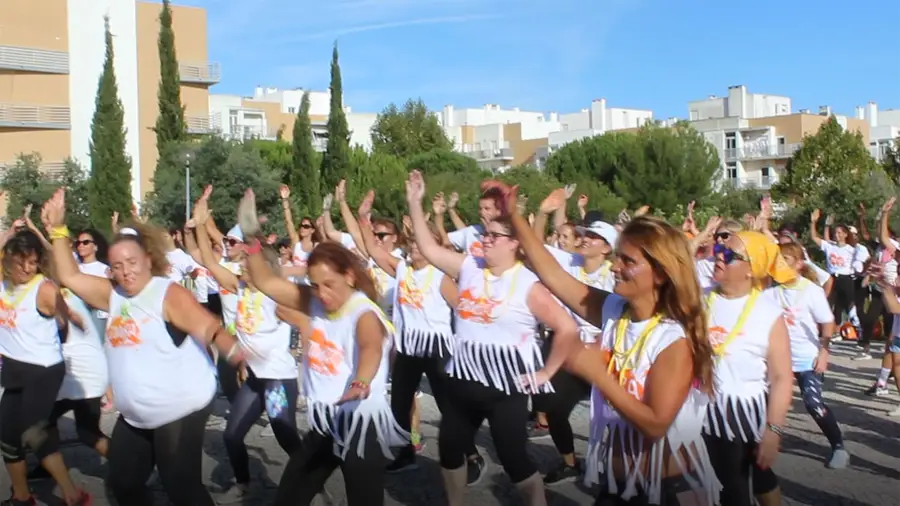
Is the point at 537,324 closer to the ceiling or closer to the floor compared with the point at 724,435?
closer to the ceiling

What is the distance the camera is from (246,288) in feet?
23.0

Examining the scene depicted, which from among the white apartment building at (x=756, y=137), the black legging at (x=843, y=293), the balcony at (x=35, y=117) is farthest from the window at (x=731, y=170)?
the black legging at (x=843, y=293)

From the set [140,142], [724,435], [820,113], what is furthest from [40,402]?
[820,113]

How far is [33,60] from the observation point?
149 ft

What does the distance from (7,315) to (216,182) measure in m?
33.1

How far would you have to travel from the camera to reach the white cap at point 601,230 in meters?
8.60

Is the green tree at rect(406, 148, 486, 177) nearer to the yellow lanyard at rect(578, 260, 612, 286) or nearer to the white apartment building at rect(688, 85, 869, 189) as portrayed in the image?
the white apartment building at rect(688, 85, 869, 189)

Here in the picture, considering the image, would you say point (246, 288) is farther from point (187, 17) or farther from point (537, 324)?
point (187, 17)

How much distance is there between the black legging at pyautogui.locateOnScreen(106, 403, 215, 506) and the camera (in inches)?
191

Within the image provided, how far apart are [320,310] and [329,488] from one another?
8.05 feet

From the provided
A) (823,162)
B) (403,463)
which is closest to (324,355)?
(403,463)

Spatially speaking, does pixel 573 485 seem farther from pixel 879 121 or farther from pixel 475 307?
pixel 879 121

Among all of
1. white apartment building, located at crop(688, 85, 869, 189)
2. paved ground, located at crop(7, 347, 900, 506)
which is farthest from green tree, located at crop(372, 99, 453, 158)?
paved ground, located at crop(7, 347, 900, 506)

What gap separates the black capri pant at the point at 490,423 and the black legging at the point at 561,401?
0.76 meters
